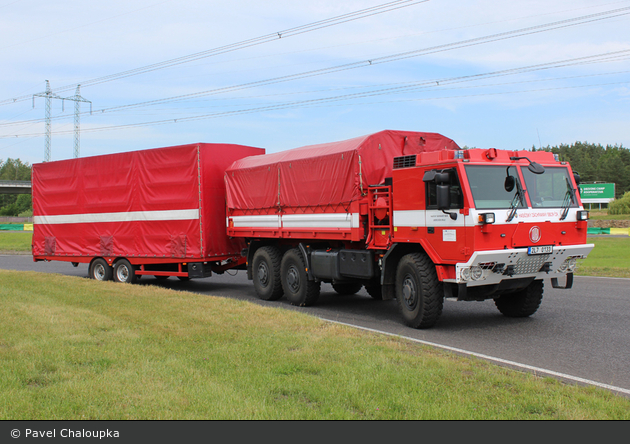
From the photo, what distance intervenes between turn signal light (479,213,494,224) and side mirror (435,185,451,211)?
0.50 meters

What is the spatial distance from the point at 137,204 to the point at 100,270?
2.89m

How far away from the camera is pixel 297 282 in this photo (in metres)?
12.9

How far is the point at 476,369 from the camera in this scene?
6535 mm

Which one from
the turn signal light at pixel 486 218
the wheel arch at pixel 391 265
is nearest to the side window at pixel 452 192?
the turn signal light at pixel 486 218

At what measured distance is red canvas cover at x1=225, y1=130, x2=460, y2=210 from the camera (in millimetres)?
11250

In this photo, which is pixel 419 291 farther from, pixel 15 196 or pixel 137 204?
pixel 15 196

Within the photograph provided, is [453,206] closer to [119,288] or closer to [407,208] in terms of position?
[407,208]

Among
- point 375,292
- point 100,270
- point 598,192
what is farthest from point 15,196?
point 375,292

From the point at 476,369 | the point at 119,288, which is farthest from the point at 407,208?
the point at 119,288

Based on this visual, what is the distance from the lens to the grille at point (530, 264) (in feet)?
29.7

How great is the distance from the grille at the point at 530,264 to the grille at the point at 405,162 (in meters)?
2.35

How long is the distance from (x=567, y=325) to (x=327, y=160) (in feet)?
17.8

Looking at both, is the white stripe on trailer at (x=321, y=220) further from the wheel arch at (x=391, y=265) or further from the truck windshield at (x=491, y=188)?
the truck windshield at (x=491, y=188)

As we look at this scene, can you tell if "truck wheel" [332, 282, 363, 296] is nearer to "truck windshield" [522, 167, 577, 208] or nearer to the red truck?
the red truck
